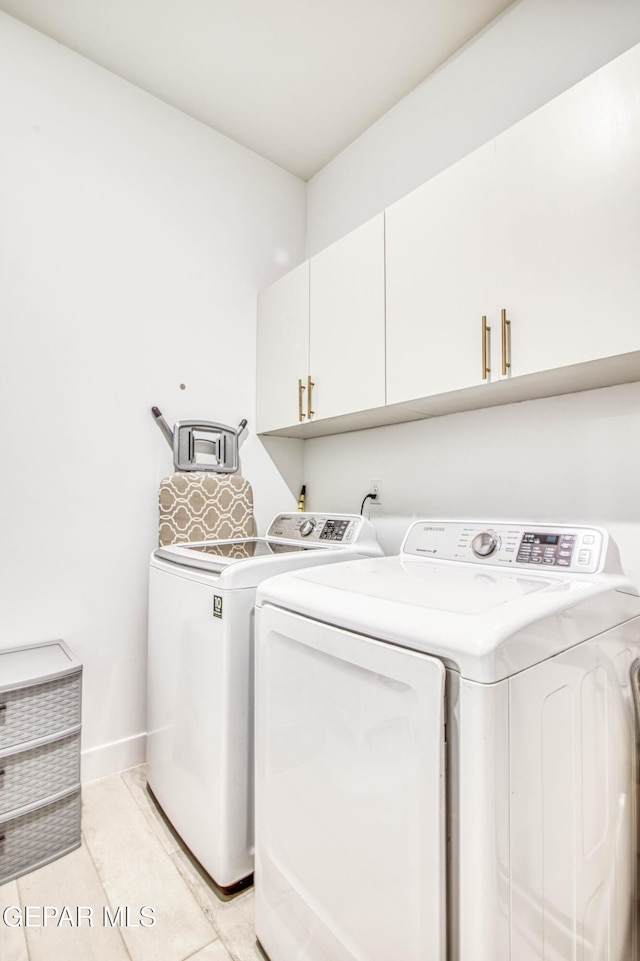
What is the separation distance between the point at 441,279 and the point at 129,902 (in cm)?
207

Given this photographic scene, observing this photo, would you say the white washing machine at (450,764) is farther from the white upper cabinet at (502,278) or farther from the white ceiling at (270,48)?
the white ceiling at (270,48)

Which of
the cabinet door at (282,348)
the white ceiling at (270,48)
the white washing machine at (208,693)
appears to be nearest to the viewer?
the white washing machine at (208,693)

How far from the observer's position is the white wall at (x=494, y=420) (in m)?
1.37

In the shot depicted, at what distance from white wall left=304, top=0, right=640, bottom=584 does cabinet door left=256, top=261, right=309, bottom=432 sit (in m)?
0.37

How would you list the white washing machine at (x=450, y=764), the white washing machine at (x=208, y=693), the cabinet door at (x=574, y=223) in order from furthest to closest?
the white washing machine at (x=208, y=693) → the cabinet door at (x=574, y=223) → the white washing machine at (x=450, y=764)

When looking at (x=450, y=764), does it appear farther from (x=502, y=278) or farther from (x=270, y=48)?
(x=270, y=48)

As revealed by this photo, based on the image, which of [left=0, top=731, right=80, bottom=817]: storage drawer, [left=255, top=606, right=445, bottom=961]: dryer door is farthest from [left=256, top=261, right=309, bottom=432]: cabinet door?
[left=0, top=731, right=80, bottom=817]: storage drawer

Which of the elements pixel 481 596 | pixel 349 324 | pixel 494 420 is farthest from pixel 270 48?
pixel 481 596

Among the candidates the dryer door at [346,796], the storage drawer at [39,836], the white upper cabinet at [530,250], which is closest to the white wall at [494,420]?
the white upper cabinet at [530,250]

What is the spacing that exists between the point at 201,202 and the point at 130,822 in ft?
8.62

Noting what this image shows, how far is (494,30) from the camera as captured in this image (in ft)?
5.65

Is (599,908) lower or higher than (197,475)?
lower

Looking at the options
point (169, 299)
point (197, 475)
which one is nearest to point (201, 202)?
point (169, 299)

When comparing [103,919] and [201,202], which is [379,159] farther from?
[103,919]
